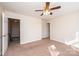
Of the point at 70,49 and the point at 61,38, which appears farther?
the point at 61,38

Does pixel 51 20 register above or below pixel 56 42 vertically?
above

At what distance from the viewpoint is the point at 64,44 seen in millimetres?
2580

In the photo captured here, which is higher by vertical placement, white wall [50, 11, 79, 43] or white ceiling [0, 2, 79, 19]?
white ceiling [0, 2, 79, 19]

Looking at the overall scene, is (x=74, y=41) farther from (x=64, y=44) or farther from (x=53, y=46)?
(x=53, y=46)

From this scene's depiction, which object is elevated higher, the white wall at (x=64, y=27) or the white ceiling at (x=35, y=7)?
the white ceiling at (x=35, y=7)

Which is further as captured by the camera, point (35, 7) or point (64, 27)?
point (64, 27)

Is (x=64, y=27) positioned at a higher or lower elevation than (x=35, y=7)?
lower

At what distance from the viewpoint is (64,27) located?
2621 mm

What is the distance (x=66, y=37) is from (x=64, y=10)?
0.77 meters

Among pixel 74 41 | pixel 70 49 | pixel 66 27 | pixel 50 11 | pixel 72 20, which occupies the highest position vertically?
pixel 50 11

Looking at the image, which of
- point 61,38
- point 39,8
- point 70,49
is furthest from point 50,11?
point 70,49

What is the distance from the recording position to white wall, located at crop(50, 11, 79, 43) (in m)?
2.42

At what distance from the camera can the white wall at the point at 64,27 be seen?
7.94 feet

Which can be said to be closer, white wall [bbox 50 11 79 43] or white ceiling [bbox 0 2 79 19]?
white ceiling [bbox 0 2 79 19]
